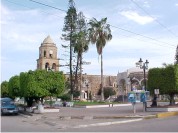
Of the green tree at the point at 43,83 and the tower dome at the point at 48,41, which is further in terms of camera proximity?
the tower dome at the point at 48,41

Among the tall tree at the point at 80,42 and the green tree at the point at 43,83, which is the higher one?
the tall tree at the point at 80,42

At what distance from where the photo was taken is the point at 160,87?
31188 millimetres

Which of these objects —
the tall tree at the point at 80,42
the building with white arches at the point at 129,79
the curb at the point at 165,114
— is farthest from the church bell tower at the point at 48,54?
the curb at the point at 165,114

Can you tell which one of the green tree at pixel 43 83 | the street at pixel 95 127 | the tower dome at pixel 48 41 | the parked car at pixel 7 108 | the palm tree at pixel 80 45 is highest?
the tower dome at pixel 48 41

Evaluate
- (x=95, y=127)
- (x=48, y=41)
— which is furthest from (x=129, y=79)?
(x=95, y=127)

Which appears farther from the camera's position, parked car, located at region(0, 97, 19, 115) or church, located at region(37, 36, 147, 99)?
church, located at region(37, 36, 147, 99)

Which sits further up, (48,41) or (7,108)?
(48,41)

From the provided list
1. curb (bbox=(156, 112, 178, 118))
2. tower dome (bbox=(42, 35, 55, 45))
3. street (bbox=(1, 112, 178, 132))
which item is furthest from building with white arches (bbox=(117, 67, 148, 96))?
street (bbox=(1, 112, 178, 132))

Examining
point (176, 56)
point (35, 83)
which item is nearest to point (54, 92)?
point (35, 83)

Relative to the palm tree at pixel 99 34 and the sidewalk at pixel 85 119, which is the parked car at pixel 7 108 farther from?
the palm tree at pixel 99 34

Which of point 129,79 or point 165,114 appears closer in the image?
point 165,114

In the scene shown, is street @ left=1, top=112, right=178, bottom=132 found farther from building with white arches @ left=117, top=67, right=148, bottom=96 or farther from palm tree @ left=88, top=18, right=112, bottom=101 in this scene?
building with white arches @ left=117, top=67, right=148, bottom=96

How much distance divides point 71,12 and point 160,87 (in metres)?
33.8

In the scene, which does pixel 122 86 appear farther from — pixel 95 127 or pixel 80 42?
pixel 95 127
